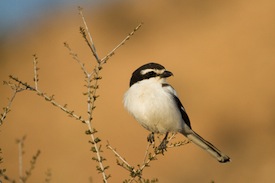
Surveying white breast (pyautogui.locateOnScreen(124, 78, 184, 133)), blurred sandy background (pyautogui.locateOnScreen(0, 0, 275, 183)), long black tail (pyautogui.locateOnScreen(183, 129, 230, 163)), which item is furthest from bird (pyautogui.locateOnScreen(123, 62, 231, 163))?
blurred sandy background (pyautogui.locateOnScreen(0, 0, 275, 183))

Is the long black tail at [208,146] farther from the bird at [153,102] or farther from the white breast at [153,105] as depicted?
the white breast at [153,105]

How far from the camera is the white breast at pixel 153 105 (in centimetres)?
660

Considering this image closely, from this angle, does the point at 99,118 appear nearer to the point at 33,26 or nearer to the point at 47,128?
the point at 47,128

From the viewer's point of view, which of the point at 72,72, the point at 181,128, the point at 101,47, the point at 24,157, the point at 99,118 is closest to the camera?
the point at 181,128

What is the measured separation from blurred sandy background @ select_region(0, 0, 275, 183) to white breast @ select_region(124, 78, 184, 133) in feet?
26.6

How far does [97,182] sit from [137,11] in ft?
36.1

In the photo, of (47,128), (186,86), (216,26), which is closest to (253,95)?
(186,86)

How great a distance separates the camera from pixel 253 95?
63.0 feet

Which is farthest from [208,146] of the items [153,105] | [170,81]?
[170,81]

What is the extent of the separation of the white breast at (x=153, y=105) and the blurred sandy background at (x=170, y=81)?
8.10m

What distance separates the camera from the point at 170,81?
19344 mm

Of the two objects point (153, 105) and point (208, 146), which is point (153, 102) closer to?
point (153, 105)

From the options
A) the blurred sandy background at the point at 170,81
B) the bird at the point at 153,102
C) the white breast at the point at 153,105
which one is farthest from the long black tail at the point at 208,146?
the blurred sandy background at the point at 170,81

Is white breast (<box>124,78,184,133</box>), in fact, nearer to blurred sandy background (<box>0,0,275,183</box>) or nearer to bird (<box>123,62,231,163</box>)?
bird (<box>123,62,231,163</box>)
